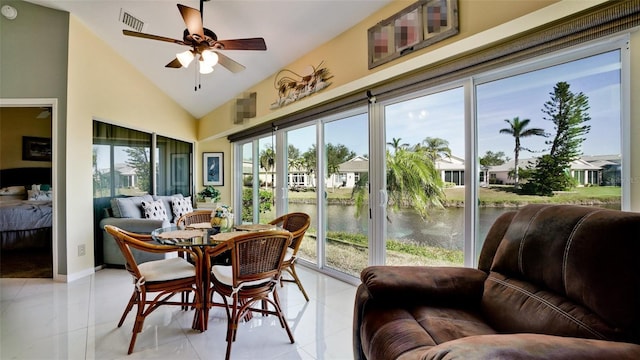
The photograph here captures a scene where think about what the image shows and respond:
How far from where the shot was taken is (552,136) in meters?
1.90

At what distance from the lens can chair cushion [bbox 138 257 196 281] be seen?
6.89 feet

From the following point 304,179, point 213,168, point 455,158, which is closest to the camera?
point 455,158

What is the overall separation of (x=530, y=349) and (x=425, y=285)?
764 mm

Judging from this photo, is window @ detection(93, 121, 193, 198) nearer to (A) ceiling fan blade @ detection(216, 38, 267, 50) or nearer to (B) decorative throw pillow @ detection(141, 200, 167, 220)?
(B) decorative throw pillow @ detection(141, 200, 167, 220)

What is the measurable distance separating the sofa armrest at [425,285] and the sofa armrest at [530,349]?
643 millimetres

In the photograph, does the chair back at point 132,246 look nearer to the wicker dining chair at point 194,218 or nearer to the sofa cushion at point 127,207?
the wicker dining chair at point 194,218

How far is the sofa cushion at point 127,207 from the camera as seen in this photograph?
4.05m

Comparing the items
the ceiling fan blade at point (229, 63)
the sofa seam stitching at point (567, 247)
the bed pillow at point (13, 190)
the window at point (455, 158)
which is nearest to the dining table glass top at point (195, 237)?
the window at point (455, 158)

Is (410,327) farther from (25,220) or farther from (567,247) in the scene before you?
(25,220)

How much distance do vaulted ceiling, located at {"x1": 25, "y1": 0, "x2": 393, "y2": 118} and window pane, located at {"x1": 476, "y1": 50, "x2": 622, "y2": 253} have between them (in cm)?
124

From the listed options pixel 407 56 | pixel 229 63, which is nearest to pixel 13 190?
pixel 229 63

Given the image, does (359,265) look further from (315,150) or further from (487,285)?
(487,285)

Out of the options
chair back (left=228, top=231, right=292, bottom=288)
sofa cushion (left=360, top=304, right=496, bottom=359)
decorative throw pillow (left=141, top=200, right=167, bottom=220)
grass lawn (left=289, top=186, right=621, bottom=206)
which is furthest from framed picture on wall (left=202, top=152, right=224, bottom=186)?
sofa cushion (left=360, top=304, right=496, bottom=359)

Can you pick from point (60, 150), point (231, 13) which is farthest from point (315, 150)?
point (60, 150)
